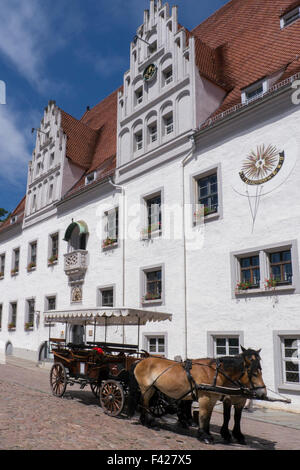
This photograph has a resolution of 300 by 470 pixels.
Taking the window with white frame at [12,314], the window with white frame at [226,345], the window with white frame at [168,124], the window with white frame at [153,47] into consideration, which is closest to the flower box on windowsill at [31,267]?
the window with white frame at [12,314]

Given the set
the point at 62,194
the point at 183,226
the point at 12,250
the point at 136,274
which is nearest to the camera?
the point at 183,226

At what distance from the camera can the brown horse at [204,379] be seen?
7.81 m

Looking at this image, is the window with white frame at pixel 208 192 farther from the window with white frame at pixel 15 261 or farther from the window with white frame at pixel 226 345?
the window with white frame at pixel 15 261

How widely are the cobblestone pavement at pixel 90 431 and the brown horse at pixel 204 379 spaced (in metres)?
0.60

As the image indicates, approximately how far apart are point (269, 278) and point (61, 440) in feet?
27.2

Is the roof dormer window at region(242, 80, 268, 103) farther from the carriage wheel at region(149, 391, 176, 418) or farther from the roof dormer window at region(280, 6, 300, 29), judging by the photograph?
the carriage wheel at region(149, 391, 176, 418)

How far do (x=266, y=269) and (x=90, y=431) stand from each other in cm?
765

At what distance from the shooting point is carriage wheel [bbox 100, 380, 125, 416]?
1020 centimetres

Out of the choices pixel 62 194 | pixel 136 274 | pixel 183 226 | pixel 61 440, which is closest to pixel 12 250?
pixel 62 194

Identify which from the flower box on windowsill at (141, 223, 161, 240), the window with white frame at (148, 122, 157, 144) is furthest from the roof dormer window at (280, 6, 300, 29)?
the flower box on windowsill at (141, 223, 161, 240)

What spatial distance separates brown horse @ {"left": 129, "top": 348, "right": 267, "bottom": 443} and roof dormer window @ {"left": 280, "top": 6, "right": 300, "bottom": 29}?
15.7 metres

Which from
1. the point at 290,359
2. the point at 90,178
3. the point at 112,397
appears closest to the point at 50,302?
the point at 90,178
